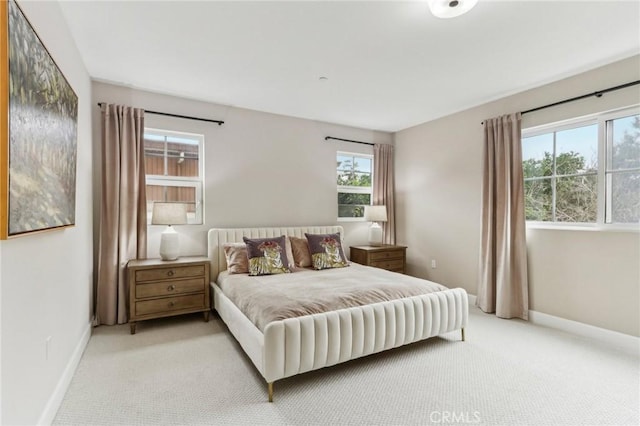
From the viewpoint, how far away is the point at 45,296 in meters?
1.75

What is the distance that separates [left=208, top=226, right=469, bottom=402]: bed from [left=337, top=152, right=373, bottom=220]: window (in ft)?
6.72

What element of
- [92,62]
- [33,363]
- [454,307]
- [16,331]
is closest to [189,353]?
[33,363]

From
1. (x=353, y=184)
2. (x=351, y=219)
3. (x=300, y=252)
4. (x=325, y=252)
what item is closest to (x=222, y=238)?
(x=300, y=252)

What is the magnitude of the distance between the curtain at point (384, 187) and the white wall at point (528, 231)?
6.6 inches

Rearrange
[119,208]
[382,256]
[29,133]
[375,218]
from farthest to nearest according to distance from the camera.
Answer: [375,218] < [382,256] < [119,208] < [29,133]

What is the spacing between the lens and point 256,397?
6.75 feet

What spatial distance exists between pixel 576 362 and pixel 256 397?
2576mm

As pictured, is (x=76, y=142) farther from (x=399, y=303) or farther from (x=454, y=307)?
(x=454, y=307)

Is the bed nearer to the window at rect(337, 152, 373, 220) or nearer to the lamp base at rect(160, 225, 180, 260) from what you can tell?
the lamp base at rect(160, 225, 180, 260)

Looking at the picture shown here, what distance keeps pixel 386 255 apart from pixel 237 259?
87.8 inches

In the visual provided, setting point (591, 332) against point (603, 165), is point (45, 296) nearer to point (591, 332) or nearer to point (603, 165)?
point (591, 332)

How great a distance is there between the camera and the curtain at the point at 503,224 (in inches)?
136

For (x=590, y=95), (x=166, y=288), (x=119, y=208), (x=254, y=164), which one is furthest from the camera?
(x=254, y=164)

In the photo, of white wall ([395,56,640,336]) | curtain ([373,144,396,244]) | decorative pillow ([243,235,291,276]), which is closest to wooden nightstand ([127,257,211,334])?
decorative pillow ([243,235,291,276])
